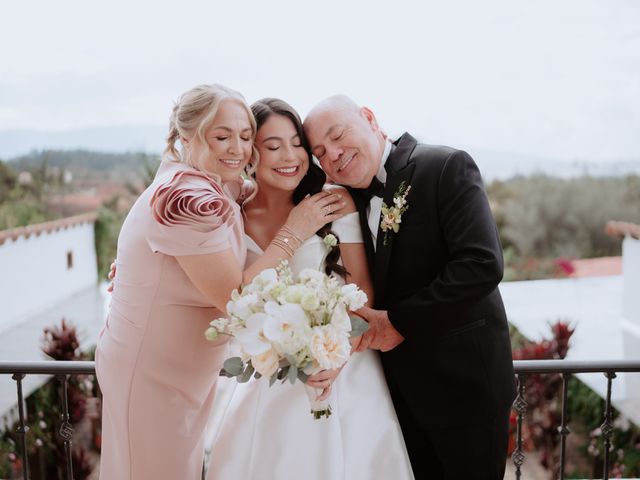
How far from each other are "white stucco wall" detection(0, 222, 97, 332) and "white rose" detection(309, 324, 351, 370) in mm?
7126

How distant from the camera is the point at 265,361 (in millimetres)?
1502

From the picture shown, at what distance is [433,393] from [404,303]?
0.32 m

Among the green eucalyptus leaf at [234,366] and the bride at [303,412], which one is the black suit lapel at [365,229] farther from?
the green eucalyptus leaf at [234,366]

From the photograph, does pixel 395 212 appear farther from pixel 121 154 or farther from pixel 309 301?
pixel 121 154

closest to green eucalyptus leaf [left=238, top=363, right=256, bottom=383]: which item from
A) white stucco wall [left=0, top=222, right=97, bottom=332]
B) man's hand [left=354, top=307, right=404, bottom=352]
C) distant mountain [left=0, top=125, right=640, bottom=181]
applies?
man's hand [left=354, top=307, right=404, bottom=352]

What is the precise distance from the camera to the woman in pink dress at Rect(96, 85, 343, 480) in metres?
→ 1.85

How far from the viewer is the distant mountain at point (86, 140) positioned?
15.4 m

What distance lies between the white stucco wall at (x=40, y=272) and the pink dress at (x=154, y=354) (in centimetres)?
642

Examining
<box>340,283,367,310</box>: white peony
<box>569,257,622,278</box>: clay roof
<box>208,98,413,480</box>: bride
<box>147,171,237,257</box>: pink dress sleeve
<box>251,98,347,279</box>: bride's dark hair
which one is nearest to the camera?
<box>340,283,367,310</box>: white peony

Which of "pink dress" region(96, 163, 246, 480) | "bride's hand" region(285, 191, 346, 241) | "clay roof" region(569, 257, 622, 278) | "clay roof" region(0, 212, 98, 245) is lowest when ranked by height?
"clay roof" region(569, 257, 622, 278)

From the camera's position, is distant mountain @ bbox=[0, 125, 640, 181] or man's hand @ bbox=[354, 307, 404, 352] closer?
man's hand @ bbox=[354, 307, 404, 352]

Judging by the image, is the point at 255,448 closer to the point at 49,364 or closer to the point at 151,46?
the point at 49,364

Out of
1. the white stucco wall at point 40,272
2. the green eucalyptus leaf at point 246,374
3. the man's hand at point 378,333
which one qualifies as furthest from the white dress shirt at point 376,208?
the white stucco wall at point 40,272

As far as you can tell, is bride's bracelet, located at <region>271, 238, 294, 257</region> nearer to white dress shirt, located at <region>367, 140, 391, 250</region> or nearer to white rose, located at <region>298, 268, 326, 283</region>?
white dress shirt, located at <region>367, 140, 391, 250</region>
